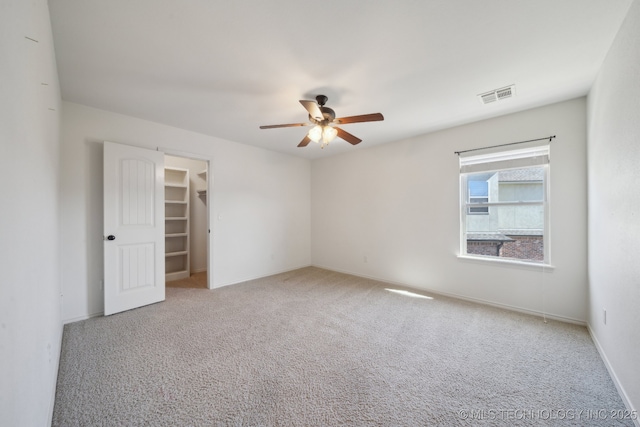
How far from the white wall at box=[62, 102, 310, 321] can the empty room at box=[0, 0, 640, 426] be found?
29mm

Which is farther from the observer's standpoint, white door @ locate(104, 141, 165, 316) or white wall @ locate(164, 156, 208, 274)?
white wall @ locate(164, 156, 208, 274)

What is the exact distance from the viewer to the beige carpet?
1.50 metres

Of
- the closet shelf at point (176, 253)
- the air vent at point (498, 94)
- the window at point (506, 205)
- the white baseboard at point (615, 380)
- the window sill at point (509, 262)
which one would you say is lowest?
the white baseboard at point (615, 380)

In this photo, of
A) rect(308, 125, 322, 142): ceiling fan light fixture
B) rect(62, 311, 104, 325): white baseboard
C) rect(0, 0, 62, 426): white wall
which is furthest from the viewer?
rect(62, 311, 104, 325): white baseboard

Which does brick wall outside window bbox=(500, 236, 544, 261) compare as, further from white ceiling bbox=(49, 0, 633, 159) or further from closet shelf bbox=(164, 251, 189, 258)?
closet shelf bbox=(164, 251, 189, 258)

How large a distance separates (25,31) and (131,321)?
9.17 ft

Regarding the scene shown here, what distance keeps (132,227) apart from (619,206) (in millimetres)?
4796

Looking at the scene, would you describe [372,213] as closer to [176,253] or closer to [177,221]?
[176,253]

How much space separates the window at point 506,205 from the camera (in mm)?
2902

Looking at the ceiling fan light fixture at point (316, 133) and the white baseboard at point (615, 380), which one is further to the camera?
the ceiling fan light fixture at point (316, 133)

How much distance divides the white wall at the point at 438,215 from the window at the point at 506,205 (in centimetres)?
14

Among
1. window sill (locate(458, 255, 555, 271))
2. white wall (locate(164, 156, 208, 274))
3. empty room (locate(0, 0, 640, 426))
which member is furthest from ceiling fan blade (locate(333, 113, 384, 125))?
white wall (locate(164, 156, 208, 274))

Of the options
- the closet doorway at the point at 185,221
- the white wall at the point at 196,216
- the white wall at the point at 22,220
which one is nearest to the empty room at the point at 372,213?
the white wall at the point at 22,220

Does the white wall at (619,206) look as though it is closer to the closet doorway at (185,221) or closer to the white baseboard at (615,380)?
the white baseboard at (615,380)
